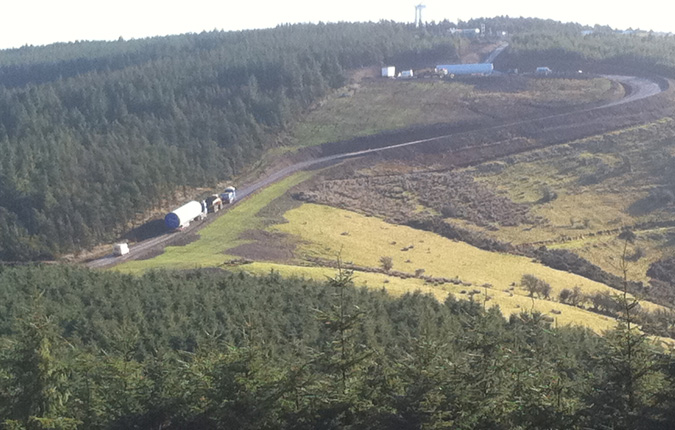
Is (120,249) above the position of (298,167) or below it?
below

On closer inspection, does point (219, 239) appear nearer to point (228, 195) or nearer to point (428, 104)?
point (228, 195)

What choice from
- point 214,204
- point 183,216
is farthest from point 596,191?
point 183,216

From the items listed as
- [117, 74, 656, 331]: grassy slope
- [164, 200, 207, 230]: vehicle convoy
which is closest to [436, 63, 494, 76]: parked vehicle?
[117, 74, 656, 331]: grassy slope

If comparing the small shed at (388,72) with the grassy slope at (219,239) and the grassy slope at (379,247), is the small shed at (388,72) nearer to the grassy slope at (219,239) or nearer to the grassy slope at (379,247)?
the grassy slope at (379,247)

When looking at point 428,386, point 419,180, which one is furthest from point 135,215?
point 428,386

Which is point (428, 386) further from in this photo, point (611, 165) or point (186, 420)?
point (611, 165)
